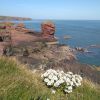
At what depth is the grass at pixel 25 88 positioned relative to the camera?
20.6 feet

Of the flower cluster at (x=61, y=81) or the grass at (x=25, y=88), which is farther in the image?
the flower cluster at (x=61, y=81)

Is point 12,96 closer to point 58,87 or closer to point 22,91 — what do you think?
point 22,91

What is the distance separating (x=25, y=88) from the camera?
700 cm

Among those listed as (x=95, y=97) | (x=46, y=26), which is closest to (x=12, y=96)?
(x=95, y=97)

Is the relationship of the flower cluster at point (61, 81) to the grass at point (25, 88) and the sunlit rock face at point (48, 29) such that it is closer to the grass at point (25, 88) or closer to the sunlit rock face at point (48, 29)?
the grass at point (25, 88)

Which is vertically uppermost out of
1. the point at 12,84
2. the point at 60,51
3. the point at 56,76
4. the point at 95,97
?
the point at 12,84

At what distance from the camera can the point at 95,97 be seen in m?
9.02

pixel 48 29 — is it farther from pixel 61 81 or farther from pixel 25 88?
pixel 25 88

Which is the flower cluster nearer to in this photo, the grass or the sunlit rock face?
the grass

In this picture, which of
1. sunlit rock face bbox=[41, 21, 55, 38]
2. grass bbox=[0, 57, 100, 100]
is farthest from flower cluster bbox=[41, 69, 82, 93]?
sunlit rock face bbox=[41, 21, 55, 38]

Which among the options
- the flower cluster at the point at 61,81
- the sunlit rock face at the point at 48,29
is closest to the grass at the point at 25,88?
the flower cluster at the point at 61,81

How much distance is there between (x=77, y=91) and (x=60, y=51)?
172ft

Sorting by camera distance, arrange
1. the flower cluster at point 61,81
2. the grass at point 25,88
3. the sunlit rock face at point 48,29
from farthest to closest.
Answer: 1. the sunlit rock face at point 48,29
2. the flower cluster at point 61,81
3. the grass at point 25,88

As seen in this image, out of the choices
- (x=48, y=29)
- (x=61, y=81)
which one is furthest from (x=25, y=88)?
(x=48, y=29)
